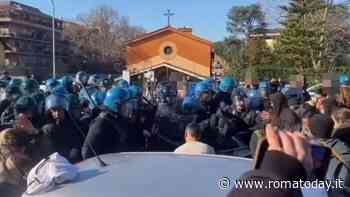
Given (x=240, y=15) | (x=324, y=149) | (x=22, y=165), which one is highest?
(x=240, y=15)

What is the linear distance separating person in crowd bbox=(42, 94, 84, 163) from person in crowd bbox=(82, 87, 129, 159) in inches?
11.2

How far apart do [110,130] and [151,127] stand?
2.45 m

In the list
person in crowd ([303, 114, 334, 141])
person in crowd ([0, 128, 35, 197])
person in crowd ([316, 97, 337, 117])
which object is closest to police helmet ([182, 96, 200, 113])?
person in crowd ([316, 97, 337, 117])

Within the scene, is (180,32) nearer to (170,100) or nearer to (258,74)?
(258,74)

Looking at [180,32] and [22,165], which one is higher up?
[180,32]

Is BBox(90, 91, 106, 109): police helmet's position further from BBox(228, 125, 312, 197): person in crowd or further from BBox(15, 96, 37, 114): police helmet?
BBox(228, 125, 312, 197): person in crowd

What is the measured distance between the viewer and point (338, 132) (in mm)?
5086

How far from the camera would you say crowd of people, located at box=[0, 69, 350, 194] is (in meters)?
4.58

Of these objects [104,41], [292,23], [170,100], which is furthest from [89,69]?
[170,100]

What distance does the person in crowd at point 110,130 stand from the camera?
534cm

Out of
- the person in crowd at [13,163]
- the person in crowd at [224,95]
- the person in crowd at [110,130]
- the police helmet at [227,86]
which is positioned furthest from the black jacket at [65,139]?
the police helmet at [227,86]

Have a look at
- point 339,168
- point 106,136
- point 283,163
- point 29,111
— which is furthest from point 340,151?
point 29,111

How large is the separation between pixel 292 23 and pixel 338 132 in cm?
3227

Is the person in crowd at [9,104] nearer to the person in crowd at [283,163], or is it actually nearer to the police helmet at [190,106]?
the police helmet at [190,106]
